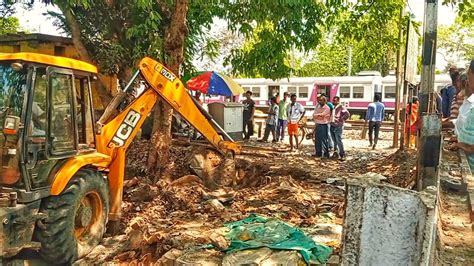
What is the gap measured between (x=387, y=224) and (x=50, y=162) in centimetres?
374

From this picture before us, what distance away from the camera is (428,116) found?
3811mm

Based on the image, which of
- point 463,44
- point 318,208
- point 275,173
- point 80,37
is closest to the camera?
point 318,208

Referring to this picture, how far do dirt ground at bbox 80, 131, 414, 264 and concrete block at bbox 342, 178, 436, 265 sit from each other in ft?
9.19

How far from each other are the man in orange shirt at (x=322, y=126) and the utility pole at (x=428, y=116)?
7317mm

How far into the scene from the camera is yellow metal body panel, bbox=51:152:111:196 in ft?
15.1

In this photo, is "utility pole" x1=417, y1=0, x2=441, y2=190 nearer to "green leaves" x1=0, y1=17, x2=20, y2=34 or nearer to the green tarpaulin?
the green tarpaulin

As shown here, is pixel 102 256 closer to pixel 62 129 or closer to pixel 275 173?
pixel 62 129

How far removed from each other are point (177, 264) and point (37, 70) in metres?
2.25

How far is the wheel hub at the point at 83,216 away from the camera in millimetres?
5145

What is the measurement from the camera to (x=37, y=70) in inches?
176

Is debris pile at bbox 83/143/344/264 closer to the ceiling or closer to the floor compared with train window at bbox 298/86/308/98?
closer to the floor

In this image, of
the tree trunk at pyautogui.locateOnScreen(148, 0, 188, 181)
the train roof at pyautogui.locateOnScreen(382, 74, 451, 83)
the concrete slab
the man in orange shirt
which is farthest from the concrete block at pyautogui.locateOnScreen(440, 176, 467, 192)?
the train roof at pyautogui.locateOnScreen(382, 74, 451, 83)

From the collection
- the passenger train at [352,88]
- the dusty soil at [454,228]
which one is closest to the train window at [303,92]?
the passenger train at [352,88]

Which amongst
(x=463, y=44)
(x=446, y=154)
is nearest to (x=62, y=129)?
(x=446, y=154)
